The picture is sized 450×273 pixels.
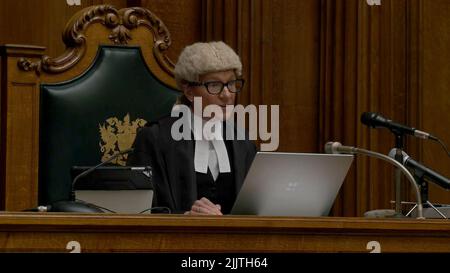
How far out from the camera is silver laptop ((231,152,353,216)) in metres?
2.88

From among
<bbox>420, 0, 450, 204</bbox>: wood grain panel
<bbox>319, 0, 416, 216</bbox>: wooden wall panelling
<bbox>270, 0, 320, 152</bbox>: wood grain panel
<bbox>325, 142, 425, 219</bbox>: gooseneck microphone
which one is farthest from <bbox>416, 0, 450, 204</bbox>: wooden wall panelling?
<bbox>325, 142, 425, 219</bbox>: gooseneck microphone

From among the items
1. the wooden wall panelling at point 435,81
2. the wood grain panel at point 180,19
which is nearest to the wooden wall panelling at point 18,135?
the wood grain panel at point 180,19

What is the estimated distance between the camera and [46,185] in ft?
12.6

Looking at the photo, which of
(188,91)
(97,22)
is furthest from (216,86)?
(97,22)

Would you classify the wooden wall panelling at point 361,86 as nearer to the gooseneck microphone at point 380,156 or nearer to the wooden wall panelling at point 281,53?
the wooden wall panelling at point 281,53

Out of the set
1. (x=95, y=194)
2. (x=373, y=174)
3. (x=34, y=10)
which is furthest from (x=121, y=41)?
(x=373, y=174)

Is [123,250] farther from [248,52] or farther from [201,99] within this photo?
[248,52]

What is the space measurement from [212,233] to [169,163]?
146cm

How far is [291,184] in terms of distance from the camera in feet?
9.64

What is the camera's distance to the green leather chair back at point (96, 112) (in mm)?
3842

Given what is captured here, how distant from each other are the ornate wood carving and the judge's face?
0.25 metres

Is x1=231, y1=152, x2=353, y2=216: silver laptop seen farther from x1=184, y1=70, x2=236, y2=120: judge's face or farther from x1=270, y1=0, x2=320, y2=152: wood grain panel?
x1=270, y1=0, x2=320, y2=152: wood grain panel
